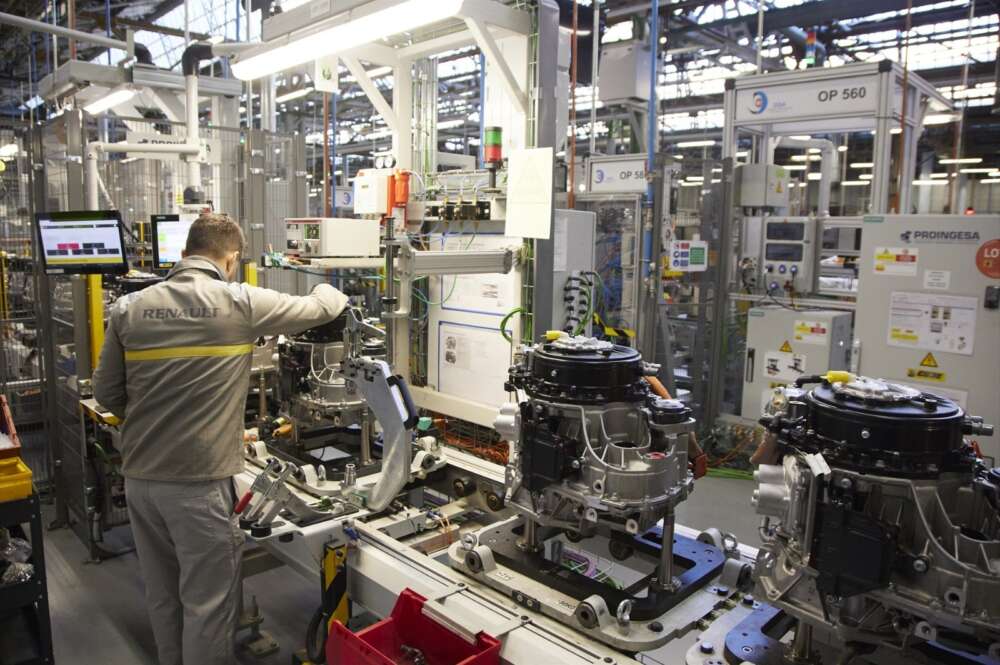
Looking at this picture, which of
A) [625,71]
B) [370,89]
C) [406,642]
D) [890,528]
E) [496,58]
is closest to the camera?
[890,528]

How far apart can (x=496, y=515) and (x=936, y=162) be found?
552 inches

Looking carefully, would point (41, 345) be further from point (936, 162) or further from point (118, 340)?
point (936, 162)

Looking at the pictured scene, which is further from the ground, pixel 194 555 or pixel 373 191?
pixel 373 191

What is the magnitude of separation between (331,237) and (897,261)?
3530 millimetres

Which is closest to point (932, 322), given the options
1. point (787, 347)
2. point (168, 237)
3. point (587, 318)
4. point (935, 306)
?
point (935, 306)

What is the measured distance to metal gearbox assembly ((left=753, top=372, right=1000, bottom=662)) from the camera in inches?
57.1

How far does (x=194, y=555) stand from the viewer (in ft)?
8.07

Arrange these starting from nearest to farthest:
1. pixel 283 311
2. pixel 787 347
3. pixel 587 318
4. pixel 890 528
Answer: pixel 890 528, pixel 283 311, pixel 587 318, pixel 787 347

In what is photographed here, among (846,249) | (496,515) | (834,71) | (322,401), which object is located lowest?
(496,515)

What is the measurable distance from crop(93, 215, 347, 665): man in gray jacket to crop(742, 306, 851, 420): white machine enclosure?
3953 mm

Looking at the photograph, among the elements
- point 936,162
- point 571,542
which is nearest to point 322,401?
point 571,542

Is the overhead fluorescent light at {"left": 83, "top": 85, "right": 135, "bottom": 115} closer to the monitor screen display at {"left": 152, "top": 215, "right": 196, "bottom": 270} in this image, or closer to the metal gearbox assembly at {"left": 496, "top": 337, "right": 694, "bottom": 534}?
the monitor screen display at {"left": 152, "top": 215, "right": 196, "bottom": 270}

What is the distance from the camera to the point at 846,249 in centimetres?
565

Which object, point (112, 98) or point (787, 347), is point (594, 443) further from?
point (112, 98)
